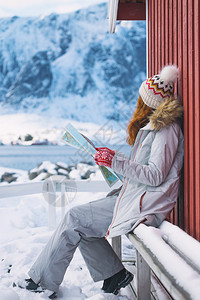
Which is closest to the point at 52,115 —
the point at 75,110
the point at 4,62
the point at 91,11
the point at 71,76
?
the point at 75,110

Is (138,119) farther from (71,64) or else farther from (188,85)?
(71,64)

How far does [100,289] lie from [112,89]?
4268 centimetres

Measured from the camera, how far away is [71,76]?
44.6 metres

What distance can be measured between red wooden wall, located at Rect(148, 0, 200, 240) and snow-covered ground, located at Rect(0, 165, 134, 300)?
2.24 ft

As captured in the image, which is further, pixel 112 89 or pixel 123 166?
pixel 112 89

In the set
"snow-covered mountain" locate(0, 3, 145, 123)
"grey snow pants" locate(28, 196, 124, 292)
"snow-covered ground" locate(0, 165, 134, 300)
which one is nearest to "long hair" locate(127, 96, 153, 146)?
"grey snow pants" locate(28, 196, 124, 292)

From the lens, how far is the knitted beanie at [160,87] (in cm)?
193

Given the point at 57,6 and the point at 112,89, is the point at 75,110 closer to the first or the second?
the point at 112,89

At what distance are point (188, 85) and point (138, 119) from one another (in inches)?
16.9

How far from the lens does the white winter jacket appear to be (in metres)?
1.78

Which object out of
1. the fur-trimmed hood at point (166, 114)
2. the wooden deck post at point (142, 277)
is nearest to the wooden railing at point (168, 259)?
the wooden deck post at point (142, 277)

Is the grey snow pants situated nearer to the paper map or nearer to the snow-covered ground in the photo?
the snow-covered ground

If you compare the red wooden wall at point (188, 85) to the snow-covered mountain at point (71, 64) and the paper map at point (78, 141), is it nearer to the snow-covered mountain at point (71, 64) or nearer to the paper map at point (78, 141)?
the paper map at point (78, 141)

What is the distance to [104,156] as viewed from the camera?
188 centimetres
